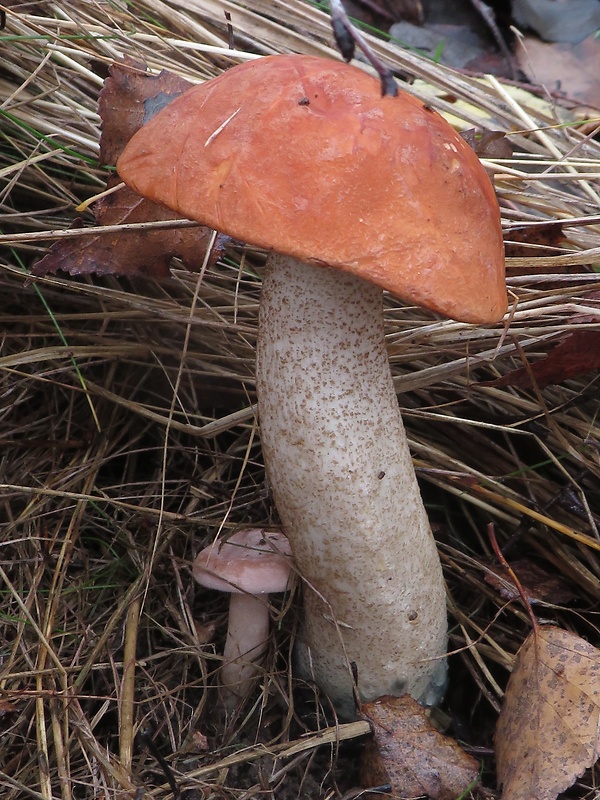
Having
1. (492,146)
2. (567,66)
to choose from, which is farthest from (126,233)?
(567,66)

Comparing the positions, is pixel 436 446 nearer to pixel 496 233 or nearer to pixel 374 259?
pixel 496 233

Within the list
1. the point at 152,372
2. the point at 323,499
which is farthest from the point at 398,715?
the point at 152,372

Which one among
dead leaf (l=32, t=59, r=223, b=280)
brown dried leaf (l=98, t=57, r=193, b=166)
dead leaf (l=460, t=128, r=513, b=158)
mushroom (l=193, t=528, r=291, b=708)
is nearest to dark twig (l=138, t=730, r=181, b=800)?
mushroom (l=193, t=528, r=291, b=708)

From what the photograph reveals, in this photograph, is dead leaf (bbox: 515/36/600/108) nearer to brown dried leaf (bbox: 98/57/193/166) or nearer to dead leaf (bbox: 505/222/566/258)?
dead leaf (bbox: 505/222/566/258)

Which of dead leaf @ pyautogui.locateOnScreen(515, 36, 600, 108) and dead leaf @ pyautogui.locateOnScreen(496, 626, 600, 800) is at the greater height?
dead leaf @ pyautogui.locateOnScreen(515, 36, 600, 108)

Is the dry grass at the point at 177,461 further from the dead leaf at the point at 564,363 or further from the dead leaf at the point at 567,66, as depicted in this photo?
the dead leaf at the point at 567,66

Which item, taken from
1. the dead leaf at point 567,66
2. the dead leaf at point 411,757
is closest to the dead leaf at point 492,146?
the dead leaf at point 567,66
